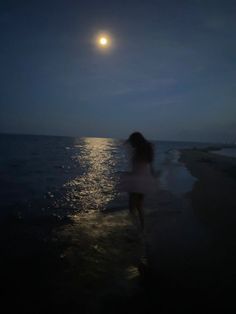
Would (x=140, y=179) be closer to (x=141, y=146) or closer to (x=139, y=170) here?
(x=139, y=170)

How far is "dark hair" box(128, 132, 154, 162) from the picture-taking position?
21.1 ft

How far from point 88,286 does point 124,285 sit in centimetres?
64

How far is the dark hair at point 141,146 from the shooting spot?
645cm

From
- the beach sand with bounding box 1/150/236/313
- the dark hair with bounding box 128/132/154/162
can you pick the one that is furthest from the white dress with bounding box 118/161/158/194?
the beach sand with bounding box 1/150/236/313

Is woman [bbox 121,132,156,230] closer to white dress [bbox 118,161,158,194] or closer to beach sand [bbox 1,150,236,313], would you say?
white dress [bbox 118,161,158,194]

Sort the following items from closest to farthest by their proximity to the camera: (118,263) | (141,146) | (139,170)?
(118,263), (141,146), (139,170)

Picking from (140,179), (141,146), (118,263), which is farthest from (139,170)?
(118,263)

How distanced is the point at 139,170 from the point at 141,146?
2.22 feet

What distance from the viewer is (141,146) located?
6480 millimetres

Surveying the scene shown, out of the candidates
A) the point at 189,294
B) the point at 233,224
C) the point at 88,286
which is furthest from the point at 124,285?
the point at 233,224

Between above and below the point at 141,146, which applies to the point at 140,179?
below

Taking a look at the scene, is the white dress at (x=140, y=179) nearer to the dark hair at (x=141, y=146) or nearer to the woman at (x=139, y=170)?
the woman at (x=139, y=170)

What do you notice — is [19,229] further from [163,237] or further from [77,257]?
[163,237]

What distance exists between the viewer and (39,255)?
5770mm
